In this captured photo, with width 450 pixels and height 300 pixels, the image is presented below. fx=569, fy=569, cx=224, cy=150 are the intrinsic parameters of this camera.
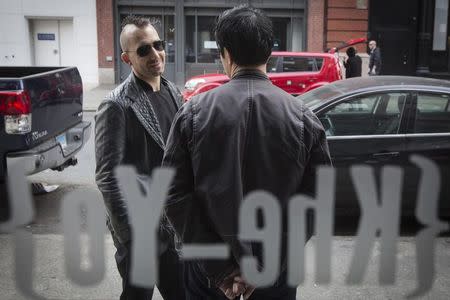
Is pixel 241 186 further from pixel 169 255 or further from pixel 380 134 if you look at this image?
pixel 380 134

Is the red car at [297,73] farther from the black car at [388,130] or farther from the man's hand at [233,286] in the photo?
A: the man's hand at [233,286]

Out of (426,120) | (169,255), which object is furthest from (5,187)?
(426,120)

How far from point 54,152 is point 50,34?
16294mm

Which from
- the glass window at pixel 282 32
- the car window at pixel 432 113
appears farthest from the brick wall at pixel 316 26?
the car window at pixel 432 113

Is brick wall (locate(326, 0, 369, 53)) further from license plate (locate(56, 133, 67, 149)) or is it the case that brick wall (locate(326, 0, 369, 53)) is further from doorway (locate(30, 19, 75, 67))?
license plate (locate(56, 133, 67, 149))

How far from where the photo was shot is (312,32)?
20844mm

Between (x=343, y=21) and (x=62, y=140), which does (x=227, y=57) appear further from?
(x=343, y=21)

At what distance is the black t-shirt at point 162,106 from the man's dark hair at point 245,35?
2.44 feet

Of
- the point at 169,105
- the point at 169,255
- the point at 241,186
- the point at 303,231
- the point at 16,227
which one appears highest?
the point at 169,105

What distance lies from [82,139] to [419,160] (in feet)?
12.2

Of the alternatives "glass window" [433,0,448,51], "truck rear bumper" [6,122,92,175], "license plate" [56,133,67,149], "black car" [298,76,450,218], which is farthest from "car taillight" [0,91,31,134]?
"glass window" [433,0,448,51]

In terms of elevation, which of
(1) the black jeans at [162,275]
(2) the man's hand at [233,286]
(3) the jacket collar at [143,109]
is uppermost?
(3) the jacket collar at [143,109]

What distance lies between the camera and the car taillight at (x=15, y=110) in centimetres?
525

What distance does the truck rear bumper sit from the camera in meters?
5.35
